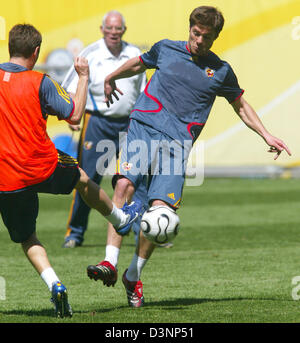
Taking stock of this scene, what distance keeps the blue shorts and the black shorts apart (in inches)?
23.4

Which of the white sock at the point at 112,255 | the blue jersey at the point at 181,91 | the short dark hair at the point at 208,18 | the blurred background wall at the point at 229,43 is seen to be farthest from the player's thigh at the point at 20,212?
the blurred background wall at the point at 229,43

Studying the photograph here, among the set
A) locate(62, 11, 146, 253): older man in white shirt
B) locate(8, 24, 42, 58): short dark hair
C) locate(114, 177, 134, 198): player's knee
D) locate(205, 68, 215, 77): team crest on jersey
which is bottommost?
locate(114, 177, 134, 198): player's knee

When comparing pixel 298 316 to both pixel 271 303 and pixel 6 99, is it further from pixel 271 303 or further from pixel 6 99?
pixel 6 99

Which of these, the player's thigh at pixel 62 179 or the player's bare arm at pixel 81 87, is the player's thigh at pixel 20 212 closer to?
the player's thigh at pixel 62 179

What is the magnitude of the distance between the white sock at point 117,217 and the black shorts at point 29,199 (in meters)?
0.45

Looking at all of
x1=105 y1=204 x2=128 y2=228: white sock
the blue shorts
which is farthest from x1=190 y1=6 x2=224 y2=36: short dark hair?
x1=105 y1=204 x2=128 y2=228: white sock

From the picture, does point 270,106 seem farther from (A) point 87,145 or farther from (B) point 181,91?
(B) point 181,91

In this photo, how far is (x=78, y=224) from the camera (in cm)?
1016

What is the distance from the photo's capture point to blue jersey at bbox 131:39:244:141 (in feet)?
21.1

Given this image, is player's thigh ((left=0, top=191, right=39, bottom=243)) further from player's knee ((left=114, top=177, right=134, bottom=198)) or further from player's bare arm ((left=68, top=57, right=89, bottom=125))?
player's knee ((left=114, top=177, right=134, bottom=198))

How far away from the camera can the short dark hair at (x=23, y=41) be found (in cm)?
556

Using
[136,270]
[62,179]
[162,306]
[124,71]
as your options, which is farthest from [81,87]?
[162,306]
